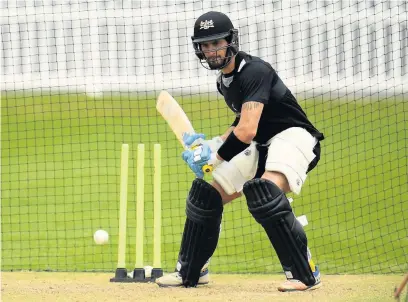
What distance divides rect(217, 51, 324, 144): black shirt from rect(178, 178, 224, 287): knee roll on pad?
1.56 feet

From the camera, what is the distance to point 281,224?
6.89 metres

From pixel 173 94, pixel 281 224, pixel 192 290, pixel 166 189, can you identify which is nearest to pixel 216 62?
pixel 281 224

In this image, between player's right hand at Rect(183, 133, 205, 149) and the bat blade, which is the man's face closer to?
player's right hand at Rect(183, 133, 205, 149)

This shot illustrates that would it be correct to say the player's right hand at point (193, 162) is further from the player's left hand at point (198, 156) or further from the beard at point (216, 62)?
the beard at point (216, 62)

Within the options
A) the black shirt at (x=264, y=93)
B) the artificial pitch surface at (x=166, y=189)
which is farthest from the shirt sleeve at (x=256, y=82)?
the artificial pitch surface at (x=166, y=189)

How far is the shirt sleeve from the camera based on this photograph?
22.5 ft

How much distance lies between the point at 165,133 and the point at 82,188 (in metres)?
2.19

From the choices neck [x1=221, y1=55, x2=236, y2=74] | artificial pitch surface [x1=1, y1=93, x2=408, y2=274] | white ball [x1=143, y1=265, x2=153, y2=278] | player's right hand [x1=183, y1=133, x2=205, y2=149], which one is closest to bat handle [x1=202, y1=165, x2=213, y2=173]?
player's right hand [x1=183, y1=133, x2=205, y2=149]

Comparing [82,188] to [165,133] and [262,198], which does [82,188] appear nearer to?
[165,133]

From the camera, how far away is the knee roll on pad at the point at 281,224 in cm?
683

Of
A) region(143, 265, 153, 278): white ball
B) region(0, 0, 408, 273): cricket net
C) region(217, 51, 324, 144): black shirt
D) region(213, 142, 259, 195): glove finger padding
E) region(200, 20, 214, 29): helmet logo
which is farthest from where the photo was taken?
region(0, 0, 408, 273): cricket net

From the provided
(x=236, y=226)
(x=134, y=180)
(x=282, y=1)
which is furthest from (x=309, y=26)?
(x=236, y=226)

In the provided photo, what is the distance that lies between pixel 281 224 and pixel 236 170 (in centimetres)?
50

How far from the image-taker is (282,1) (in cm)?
1472
